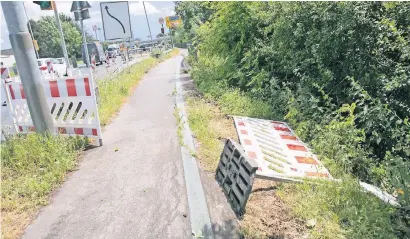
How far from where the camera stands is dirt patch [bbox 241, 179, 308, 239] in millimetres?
2711

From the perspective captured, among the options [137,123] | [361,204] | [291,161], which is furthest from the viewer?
[137,123]

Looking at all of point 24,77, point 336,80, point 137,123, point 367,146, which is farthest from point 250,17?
point 24,77

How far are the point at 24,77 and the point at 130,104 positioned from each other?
4.27m

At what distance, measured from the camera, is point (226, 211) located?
3104 mm

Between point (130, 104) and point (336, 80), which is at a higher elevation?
point (336, 80)

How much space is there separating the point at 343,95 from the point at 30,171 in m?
5.10

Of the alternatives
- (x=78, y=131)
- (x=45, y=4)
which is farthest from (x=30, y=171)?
(x=45, y=4)

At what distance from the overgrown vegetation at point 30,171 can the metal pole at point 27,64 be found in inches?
12.3

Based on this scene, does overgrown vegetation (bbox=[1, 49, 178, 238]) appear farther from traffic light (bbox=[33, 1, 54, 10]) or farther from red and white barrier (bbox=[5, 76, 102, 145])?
traffic light (bbox=[33, 1, 54, 10])

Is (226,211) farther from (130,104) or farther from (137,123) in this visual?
(130,104)

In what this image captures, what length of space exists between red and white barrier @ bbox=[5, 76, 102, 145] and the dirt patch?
3.20 metres

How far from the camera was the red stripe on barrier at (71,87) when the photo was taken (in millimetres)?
5066

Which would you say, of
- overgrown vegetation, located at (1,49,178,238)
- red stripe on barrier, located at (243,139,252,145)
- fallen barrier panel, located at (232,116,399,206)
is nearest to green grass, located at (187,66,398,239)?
fallen barrier panel, located at (232,116,399,206)

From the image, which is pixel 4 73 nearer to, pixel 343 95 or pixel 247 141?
pixel 247 141
